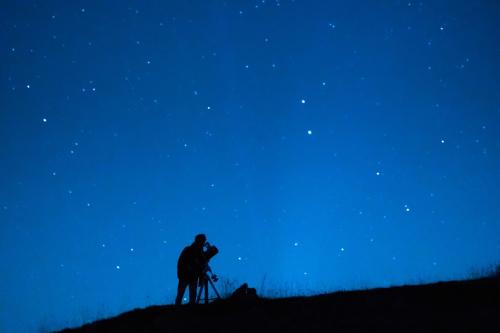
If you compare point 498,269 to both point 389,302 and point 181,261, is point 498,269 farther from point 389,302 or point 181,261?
point 181,261

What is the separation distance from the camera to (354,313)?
31.8 feet

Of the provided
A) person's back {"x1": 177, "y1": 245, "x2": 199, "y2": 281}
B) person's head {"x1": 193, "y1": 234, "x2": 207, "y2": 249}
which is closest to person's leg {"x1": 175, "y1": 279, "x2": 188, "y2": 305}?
person's back {"x1": 177, "y1": 245, "x2": 199, "y2": 281}

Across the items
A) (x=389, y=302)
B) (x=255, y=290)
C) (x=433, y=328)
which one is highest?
(x=255, y=290)

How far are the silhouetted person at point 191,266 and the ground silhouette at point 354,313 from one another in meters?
0.78

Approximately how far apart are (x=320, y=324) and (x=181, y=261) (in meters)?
4.62

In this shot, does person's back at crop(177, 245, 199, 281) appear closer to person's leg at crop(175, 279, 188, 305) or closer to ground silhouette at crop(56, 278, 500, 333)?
person's leg at crop(175, 279, 188, 305)

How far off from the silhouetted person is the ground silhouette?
30.6 inches

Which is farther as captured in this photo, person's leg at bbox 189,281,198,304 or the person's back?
person's leg at bbox 189,281,198,304

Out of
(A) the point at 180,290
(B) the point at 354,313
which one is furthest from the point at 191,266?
(B) the point at 354,313

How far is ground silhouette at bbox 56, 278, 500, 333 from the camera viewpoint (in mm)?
8586

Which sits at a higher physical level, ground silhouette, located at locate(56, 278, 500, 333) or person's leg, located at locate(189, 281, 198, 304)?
person's leg, located at locate(189, 281, 198, 304)

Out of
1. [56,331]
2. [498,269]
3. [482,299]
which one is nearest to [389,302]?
[482,299]

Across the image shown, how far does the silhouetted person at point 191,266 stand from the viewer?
12.5m

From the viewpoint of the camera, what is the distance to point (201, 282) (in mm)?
13250
